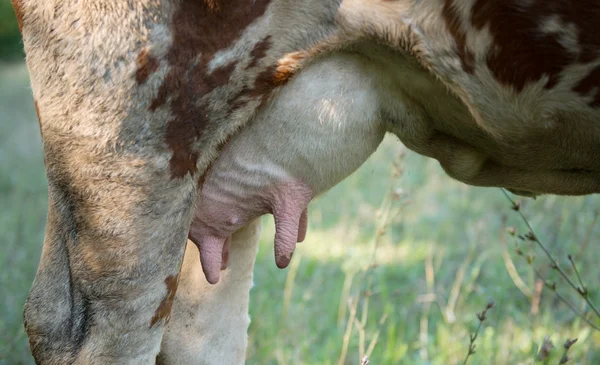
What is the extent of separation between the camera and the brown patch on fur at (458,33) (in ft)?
5.45

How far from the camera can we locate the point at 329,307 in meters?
3.51

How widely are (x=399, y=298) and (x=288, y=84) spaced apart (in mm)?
2032

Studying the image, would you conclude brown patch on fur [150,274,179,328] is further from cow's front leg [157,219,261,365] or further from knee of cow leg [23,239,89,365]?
cow's front leg [157,219,261,365]

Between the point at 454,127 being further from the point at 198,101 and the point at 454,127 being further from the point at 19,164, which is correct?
the point at 19,164

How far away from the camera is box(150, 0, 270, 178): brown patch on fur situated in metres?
1.68

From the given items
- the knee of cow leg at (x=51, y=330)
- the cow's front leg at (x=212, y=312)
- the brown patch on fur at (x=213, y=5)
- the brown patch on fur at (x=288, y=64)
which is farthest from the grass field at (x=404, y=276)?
the brown patch on fur at (x=213, y=5)

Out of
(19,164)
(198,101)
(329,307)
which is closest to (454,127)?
(198,101)

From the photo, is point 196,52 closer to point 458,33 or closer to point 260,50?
point 260,50

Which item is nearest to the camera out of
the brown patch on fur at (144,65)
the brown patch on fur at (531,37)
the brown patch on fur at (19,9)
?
the brown patch on fur at (531,37)

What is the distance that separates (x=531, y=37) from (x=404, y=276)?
2.41 m

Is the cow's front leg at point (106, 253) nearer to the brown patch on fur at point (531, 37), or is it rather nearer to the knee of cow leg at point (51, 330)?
the knee of cow leg at point (51, 330)

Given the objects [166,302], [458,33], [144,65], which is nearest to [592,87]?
[458,33]

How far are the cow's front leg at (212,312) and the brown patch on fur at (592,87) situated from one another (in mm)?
1048

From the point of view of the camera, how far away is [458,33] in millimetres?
1670
